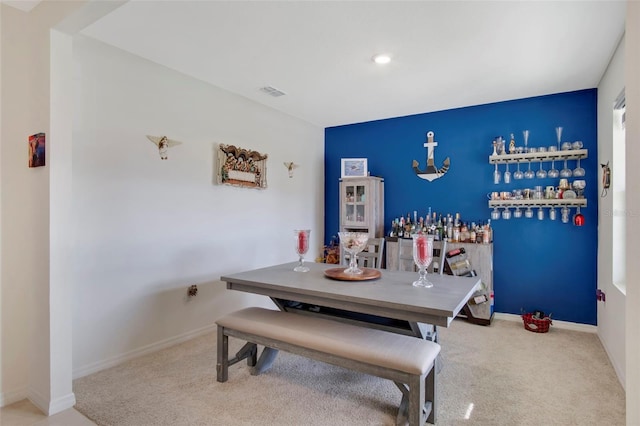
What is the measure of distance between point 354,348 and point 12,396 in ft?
7.11

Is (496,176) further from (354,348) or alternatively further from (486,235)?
(354,348)

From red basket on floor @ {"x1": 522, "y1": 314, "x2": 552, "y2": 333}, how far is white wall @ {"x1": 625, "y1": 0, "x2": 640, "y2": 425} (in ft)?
9.25

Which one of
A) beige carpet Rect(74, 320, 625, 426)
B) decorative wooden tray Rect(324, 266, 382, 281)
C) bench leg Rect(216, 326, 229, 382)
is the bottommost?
beige carpet Rect(74, 320, 625, 426)

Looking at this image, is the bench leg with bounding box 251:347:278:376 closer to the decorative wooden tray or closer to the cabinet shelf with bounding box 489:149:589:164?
the decorative wooden tray


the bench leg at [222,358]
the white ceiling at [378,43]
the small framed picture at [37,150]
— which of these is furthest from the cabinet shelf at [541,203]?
the small framed picture at [37,150]

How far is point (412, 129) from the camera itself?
14.9 ft

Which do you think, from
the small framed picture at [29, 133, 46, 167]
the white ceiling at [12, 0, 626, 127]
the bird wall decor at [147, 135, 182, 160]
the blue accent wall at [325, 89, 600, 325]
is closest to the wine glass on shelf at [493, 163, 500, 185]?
the blue accent wall at [325, 89, 600, 325]

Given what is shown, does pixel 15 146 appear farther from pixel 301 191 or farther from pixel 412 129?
pixel 412 129

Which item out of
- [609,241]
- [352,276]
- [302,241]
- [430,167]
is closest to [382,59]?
[302,241]

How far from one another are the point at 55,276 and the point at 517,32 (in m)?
3.40

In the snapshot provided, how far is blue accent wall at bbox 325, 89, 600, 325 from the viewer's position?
355 cm

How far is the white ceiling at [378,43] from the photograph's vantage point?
2176 millimetres

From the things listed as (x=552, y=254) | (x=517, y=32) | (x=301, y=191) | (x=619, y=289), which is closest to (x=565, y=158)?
(x=552, y=254)

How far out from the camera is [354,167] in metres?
4.75
